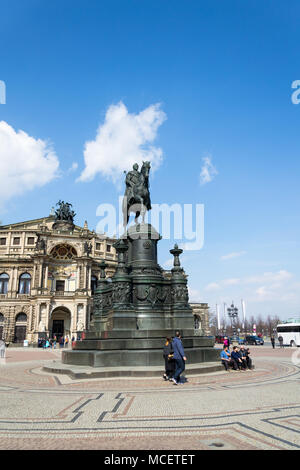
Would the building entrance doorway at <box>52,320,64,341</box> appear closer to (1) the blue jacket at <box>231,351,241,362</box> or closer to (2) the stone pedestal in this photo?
(2) the stone pedestal

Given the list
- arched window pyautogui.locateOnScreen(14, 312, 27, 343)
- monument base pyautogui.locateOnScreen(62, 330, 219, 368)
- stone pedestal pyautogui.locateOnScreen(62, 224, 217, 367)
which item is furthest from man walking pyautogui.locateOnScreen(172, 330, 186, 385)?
arched window pyautogui.locateOnScreen(14, 312, 27, 343)

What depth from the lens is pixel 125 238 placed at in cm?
1723

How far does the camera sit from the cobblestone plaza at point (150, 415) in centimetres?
470

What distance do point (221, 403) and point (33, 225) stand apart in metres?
68.7

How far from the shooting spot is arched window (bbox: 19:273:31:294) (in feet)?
204

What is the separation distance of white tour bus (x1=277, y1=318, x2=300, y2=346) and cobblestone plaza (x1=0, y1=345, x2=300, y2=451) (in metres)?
32.0

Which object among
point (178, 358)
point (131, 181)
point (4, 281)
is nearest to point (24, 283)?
point (4, 281)

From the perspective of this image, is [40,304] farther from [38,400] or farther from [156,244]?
[38,400]

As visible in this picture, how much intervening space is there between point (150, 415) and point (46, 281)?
54707mm

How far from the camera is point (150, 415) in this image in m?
6.22

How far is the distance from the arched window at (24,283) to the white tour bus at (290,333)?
43.3 metres

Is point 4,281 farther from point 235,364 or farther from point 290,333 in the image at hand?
point 235,364

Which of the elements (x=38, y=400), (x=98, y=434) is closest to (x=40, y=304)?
(x=38, y=400)
